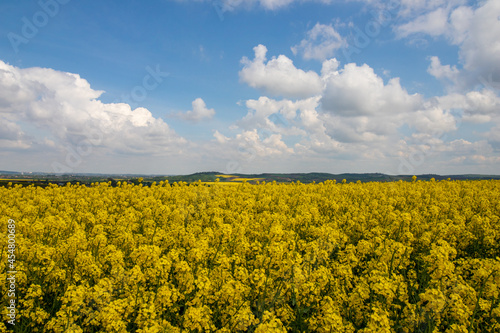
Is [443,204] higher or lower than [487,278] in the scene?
higher

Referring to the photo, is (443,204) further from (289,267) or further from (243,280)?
(243,280)

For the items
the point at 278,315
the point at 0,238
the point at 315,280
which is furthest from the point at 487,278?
the point at 0,238

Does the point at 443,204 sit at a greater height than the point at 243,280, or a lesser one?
greater

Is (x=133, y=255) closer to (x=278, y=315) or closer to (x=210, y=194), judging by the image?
(x=278, y=315)

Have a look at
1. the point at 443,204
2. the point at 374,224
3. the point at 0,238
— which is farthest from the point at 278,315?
the point at 443,204

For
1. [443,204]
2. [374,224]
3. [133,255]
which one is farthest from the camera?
[443,204]

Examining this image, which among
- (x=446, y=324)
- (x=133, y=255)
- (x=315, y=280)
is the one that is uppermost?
(x=133, y=255)

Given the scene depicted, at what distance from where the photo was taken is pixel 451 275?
22.0 feet

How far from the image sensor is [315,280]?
681cm

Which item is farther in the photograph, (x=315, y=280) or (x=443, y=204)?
(x=443, y=204)

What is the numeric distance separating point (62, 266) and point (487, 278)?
11782 millimetres

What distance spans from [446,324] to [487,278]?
1.92 m

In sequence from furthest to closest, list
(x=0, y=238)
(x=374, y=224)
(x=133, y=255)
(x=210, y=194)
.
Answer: (x=210, y=194) < (x=374, y=224) < (x=0, y=238) < (x=133, y=255)

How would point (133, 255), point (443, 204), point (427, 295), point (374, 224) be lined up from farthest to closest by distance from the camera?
1. point (443, 204)
2. point (374, 224)
3. point (133, 255)
4. point (427, 295)
